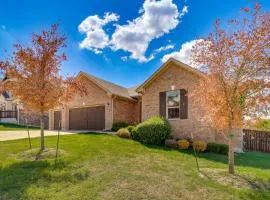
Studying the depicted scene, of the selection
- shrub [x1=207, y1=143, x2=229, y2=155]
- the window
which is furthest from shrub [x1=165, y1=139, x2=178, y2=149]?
the window

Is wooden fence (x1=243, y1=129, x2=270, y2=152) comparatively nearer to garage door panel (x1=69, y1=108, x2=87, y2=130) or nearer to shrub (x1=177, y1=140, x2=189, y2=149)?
shrub (x1=177, y1=140, x2=189, y2=149)

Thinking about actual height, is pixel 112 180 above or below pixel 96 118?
below

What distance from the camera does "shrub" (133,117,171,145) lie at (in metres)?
13.8

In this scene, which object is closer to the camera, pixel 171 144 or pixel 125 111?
pixel 171 144

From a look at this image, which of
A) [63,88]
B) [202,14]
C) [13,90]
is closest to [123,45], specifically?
[202,14]

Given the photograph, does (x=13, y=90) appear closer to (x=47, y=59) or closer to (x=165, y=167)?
(x=47, y=59)

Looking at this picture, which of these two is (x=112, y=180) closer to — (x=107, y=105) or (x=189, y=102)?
(x=189, y=102)

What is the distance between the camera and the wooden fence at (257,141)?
17.0 meters

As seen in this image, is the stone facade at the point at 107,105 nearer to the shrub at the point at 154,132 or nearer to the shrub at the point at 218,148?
the shrub at the point at 154,132

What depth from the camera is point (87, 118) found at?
21.9 m

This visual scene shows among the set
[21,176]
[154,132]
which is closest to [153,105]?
[154,132]

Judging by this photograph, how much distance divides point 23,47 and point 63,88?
2389mm

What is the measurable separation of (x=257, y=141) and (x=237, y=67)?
12332mm

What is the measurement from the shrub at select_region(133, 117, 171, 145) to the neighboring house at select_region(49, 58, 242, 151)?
181 cm
